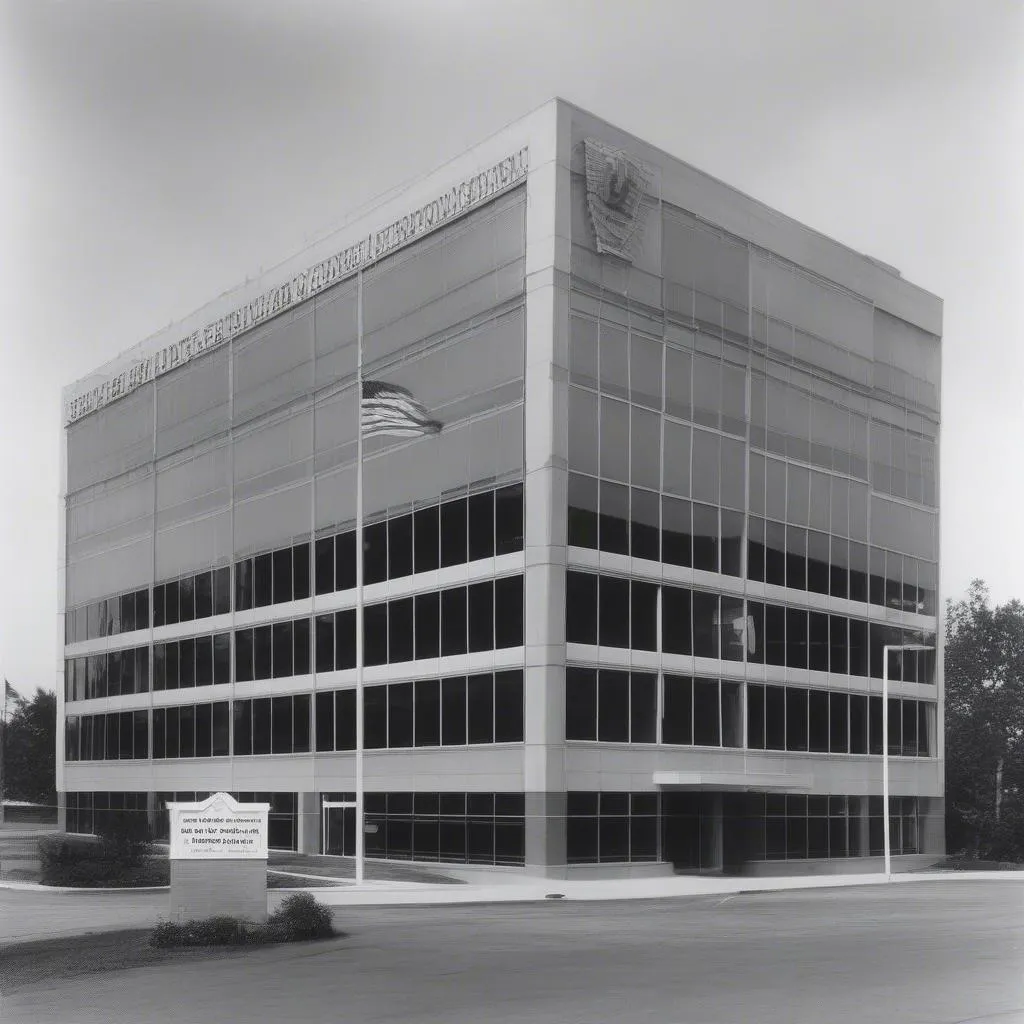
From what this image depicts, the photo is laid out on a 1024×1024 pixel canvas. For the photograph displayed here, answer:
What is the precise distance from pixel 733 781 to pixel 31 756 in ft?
295

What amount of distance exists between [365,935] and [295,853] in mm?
35235

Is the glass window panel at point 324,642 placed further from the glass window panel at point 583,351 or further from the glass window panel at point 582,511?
the glass window panel at point 583,351

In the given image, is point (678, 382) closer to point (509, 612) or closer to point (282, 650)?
point (509, 612)

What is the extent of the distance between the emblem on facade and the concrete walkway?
20.6 metres

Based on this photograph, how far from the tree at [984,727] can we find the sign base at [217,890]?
6107 centimetres

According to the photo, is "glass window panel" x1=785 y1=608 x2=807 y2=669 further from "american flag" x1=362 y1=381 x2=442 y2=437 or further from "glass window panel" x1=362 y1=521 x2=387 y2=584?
"american flag" x1=362 y1=381 x2=442 y2=437

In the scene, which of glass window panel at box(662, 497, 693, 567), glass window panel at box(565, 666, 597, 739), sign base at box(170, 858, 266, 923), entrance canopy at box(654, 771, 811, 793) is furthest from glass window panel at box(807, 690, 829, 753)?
sign base at box(170, 858, 266, 923)

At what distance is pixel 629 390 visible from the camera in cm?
5000

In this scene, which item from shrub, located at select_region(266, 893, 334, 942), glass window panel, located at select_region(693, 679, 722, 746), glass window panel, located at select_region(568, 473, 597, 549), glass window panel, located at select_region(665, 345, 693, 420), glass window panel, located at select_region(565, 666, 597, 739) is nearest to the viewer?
shrub, located at select_region(266, 893, 334, 942)

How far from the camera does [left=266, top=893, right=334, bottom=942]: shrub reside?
22.8 m

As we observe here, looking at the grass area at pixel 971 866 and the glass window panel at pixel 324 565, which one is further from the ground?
the glass window panel at pixel 324 565

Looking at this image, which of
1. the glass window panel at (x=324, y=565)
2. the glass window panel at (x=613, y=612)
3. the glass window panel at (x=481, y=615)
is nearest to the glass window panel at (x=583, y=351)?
the glass window panel at (x=613, y=612)

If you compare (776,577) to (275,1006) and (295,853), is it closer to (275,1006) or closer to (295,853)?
(295,853)

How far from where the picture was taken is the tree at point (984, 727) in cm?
8556
